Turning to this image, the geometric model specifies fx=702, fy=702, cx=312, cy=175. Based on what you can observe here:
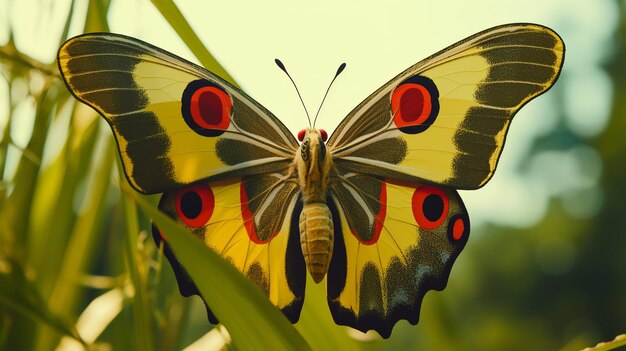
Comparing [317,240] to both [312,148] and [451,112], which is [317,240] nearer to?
[312,148]

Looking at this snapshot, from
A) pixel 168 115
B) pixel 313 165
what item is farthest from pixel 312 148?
pixel 168 115

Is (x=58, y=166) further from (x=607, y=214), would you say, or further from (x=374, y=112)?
(x=607, y=214)

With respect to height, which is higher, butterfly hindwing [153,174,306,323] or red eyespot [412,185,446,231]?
red eyespot [412,185,446,231]

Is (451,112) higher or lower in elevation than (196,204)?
higher

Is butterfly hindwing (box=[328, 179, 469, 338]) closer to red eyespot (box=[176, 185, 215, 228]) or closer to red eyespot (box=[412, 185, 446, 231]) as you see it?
red eyespot (box=[412, 185, 446, 231])

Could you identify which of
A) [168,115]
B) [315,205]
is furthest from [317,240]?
[168,115]

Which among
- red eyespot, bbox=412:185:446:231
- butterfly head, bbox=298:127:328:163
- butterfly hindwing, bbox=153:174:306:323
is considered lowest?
butterfly hindwing, bbox=153:174:306:323

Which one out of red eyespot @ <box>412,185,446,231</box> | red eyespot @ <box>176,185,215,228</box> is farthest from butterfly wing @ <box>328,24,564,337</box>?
red eyespot @ <box>176,185,215,228</box>
